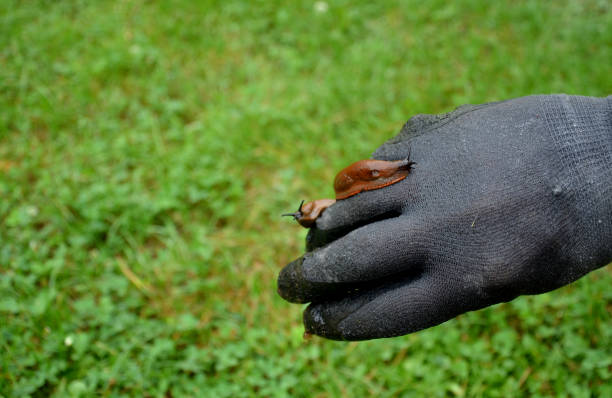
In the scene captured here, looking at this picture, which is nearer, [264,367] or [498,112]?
[498,112]

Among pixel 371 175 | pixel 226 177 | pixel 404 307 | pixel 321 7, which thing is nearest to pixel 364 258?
pixel 404 307

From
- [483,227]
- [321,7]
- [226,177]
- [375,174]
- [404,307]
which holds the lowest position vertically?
[404,307]

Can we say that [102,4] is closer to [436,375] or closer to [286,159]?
[286,159]

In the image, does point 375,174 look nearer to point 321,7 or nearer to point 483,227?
point 483,227

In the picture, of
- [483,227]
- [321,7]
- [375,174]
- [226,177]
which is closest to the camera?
[483,227]

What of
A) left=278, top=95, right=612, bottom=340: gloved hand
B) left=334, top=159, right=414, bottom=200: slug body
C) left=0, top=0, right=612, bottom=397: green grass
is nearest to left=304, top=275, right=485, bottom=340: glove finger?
left=278, top=95, right=612, bottom=340: gloved hand

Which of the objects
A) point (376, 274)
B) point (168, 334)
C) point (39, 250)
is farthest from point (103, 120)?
point (376, 274)

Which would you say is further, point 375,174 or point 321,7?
point 321,7
